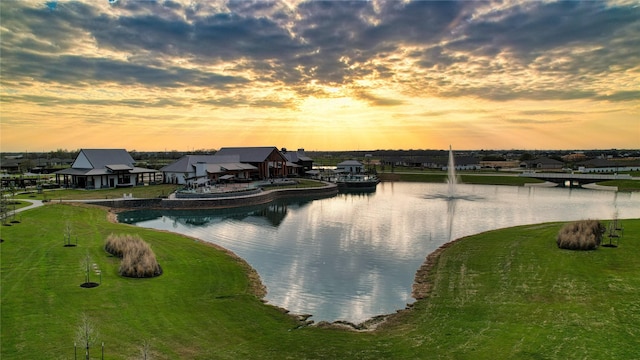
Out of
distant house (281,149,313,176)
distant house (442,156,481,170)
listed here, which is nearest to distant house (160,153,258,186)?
distant house (281,149,313,176)

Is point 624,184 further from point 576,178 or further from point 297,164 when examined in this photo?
point 297,164

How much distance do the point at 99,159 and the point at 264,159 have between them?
1030 inches

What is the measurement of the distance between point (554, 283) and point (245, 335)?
1326 centimetres

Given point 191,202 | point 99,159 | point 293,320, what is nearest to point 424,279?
point 293,320

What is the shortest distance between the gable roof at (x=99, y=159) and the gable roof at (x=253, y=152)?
20055mm

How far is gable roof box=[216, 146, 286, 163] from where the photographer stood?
72312 mm

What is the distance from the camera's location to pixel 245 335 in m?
13.1

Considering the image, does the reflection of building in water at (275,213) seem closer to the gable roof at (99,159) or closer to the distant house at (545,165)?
the gable roof at (99,159)

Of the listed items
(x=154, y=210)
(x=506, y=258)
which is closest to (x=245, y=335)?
(x=506, y=258)

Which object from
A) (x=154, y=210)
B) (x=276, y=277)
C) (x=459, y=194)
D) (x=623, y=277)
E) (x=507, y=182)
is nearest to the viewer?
(x=623, y=277)

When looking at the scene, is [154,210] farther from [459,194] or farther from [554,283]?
[459,194]

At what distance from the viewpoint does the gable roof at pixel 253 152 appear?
72312mm

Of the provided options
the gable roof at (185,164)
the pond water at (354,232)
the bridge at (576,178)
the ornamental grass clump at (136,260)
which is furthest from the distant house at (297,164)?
the ornamental grass clump at (136,260)

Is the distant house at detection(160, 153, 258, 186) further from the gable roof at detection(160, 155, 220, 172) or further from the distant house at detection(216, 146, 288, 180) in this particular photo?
the distant house at detection(216, 146, 288, 180)
